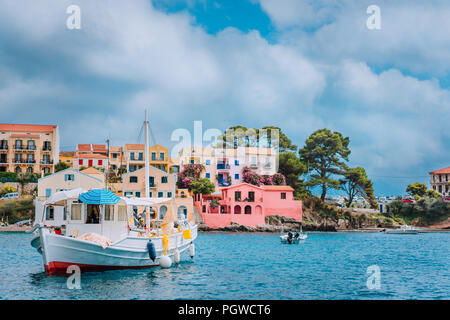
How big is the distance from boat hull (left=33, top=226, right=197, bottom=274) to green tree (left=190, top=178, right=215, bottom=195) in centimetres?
3846

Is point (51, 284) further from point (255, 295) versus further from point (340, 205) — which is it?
point (340, 205)

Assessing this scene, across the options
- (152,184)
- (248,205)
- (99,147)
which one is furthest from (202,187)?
(99,147)

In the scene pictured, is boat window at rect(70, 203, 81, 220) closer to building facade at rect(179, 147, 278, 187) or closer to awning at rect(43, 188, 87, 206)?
awning at rect(43, 188, 87, 206)

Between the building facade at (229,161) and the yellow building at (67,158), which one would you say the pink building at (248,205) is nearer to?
the building facade at (229,161)

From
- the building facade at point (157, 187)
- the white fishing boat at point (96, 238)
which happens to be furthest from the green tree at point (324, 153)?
the white fishing boat at point (96, 238)

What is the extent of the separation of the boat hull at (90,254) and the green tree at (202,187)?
38.5 meters

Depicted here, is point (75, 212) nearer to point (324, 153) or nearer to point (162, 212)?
point (162, 212)

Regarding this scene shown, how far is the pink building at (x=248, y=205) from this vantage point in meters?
59.1

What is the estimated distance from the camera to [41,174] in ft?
211

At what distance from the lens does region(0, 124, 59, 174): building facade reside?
6525cm

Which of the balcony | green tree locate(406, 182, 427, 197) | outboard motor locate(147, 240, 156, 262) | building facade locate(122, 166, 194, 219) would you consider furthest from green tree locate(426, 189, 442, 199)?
outboard motor locate(147, 240, 156, 262)
